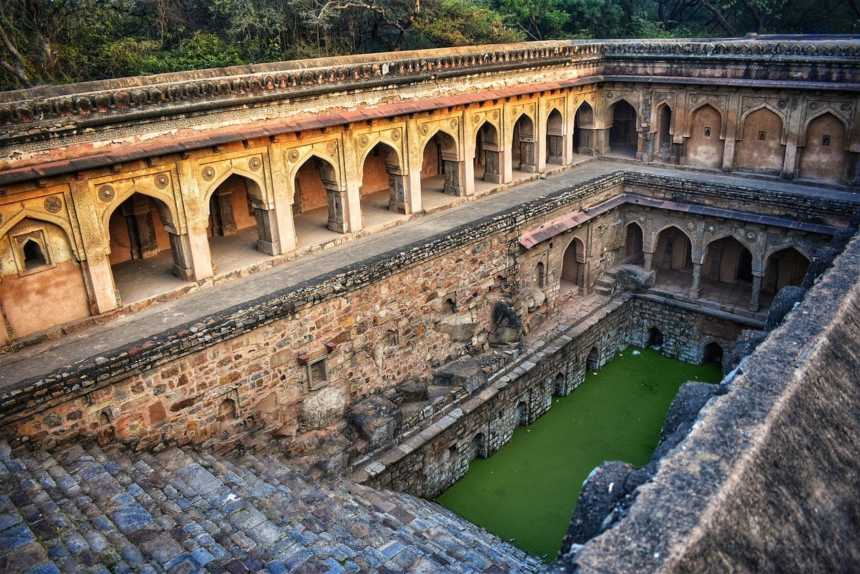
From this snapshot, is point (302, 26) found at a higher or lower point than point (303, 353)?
higher

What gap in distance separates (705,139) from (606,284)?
18.5 ft

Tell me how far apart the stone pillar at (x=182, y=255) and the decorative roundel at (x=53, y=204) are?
2040 mm

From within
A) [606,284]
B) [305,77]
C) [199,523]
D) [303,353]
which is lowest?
[606,284]

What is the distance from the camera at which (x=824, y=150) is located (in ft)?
58.4

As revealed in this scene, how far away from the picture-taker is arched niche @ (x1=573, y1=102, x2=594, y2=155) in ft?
70.9

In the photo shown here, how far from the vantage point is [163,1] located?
2328 centimetres

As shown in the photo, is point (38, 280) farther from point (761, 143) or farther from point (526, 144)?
point (761, 143)

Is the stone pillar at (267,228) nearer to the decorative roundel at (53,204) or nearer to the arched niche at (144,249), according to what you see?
the arched niche at (144,249)

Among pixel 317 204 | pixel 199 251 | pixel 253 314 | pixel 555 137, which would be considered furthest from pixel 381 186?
pixel 253 314

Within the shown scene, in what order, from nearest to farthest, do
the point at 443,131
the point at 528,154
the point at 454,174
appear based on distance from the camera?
1. the point at 443,131
2. the point at 454,174
3. the point at 528,154

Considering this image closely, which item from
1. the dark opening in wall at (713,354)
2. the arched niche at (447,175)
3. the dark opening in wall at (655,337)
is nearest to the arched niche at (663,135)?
the dark opening in wall at (655,337)

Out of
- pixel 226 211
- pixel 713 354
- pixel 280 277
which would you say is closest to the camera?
pixel 280 277

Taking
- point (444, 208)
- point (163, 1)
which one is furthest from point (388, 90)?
point (163, 1)

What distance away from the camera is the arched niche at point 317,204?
14570 millimetres
